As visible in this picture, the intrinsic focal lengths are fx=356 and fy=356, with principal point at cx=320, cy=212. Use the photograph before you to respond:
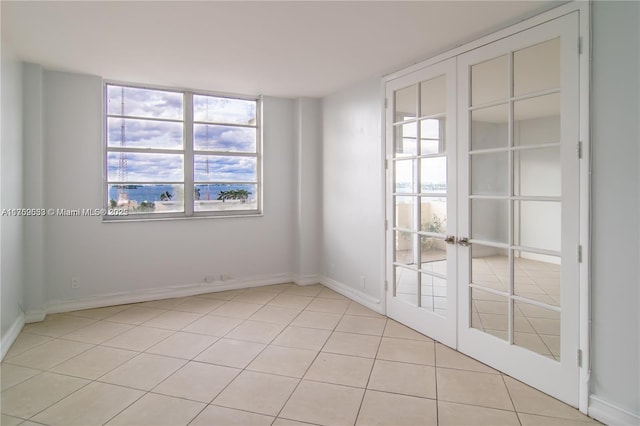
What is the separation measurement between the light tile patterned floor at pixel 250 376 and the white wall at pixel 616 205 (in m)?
0.38

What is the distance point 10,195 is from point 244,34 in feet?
8.54

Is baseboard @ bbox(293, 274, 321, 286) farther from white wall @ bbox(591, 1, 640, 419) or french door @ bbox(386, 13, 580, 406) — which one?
white wall @ bbox(591, 1, 640, 419)

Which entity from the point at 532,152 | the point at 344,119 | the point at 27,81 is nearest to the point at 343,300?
the point at 344,119

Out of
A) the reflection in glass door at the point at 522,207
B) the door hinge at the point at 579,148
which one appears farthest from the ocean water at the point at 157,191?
the door hinge at the point at 579,148

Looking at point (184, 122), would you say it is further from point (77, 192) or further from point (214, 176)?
point (77, 192)

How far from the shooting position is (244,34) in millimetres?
2959

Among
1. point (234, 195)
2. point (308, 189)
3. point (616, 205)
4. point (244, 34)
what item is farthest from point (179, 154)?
point (616, 205)

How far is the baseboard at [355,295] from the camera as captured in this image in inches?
160

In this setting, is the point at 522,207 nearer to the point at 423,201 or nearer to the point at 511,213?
the point at 511,213

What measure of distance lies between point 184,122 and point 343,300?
123 inches

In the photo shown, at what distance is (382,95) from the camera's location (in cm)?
393

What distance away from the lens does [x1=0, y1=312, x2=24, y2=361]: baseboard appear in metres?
2.97

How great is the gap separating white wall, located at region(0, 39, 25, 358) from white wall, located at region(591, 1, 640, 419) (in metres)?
4.43

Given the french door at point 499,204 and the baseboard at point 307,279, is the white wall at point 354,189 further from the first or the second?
the french door at point 499,204
